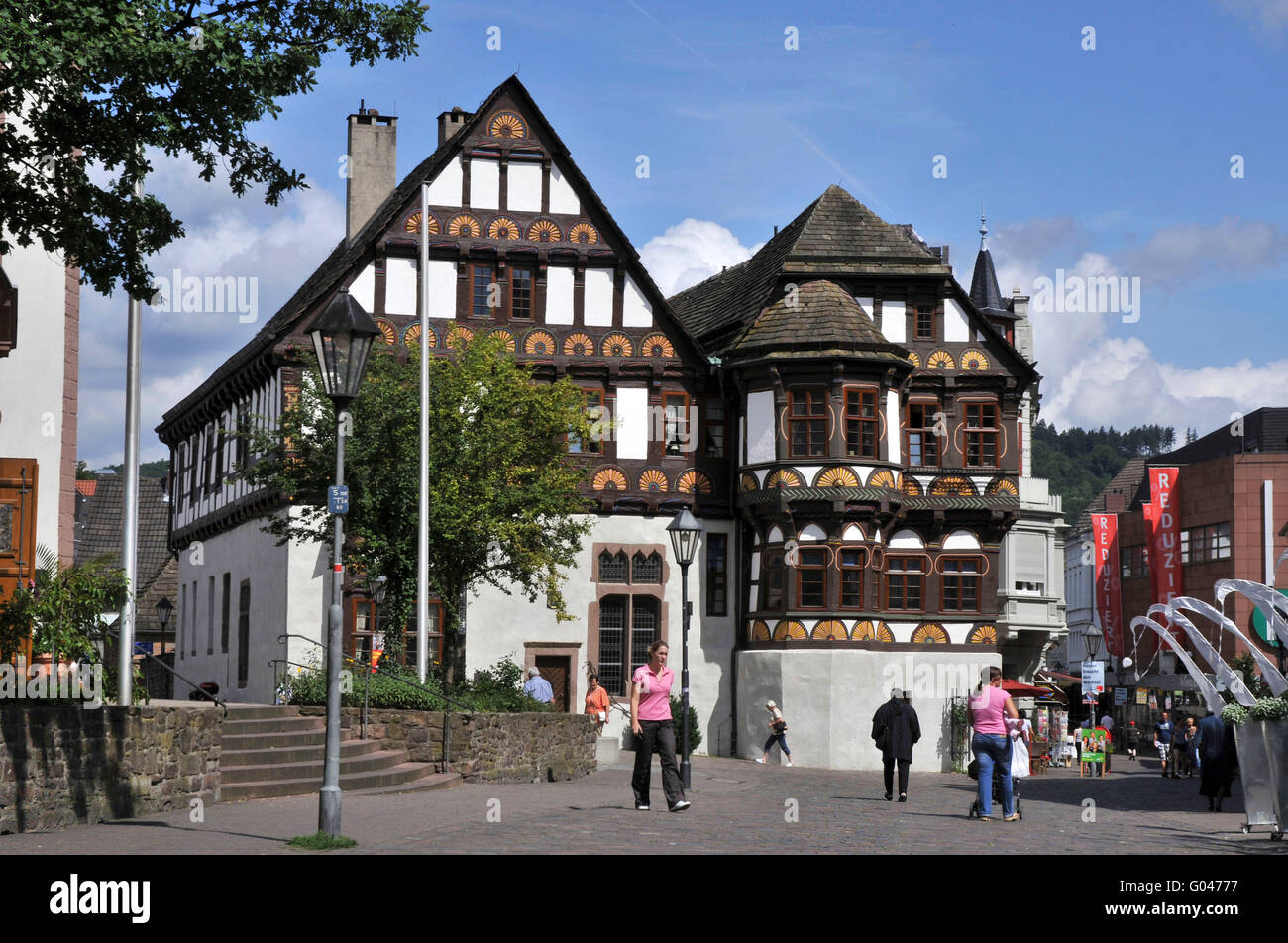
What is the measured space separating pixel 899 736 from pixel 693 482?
16239 millimetres

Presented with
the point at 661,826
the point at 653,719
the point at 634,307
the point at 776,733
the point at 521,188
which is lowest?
the point at 776,733

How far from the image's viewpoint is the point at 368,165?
151 ft

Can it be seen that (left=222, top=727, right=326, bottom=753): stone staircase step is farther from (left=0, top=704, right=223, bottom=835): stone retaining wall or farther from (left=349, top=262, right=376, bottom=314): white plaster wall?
(left=349, top=262, right=376, bottom=314): white plaster wall

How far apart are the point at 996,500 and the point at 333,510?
28596mm

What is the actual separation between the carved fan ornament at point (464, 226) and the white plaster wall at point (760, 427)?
7.50 metres

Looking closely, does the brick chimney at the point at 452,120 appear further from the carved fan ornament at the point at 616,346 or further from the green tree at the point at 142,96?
the green tree at the point at 142,96

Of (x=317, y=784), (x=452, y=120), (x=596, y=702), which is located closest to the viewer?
(x=317, y=784)

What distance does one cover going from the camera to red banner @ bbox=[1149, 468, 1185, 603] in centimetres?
7006

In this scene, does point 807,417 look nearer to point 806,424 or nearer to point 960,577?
point 806,424

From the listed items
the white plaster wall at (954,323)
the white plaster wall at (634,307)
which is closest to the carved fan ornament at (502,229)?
the white plaster wall at (634,307)

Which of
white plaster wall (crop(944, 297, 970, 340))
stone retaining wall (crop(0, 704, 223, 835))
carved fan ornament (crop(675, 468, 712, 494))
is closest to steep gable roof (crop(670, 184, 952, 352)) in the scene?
white plaster wall (crop(944, 297, 970, 340))

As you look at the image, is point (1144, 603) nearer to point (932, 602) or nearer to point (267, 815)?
point (932, 602)
